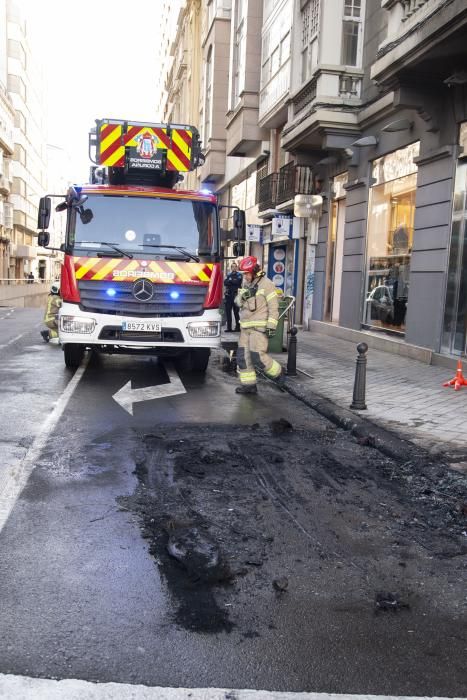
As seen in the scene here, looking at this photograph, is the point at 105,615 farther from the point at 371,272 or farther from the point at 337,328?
the point at 337,328

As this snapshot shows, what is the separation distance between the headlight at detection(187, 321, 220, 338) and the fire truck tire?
5.87ft

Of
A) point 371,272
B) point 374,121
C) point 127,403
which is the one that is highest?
point 374,121

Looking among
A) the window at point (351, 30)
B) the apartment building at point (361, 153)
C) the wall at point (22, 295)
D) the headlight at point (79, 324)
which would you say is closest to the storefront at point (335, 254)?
the apartment building at point (361, 153)

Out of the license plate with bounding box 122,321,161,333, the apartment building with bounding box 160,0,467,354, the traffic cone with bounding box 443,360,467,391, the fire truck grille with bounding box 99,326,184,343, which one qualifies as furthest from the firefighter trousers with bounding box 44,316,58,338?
the traffic cone with bounding box 443,360,467,391

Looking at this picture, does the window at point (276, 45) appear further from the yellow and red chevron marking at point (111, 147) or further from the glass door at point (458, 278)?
the yellow and red chevron marking at point (111, 147)

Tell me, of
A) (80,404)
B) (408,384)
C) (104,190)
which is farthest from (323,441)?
(104,190)

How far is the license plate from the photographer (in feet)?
29.6

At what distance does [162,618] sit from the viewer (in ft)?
9.56

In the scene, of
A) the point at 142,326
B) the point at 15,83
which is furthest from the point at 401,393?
the point at 15,83

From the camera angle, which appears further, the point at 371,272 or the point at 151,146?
the point at 371,272

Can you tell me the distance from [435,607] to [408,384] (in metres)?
6.68

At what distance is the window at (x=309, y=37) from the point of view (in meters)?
16.9

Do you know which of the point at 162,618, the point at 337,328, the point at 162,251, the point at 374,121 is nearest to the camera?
the point at 162,618

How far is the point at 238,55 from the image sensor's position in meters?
25.5
